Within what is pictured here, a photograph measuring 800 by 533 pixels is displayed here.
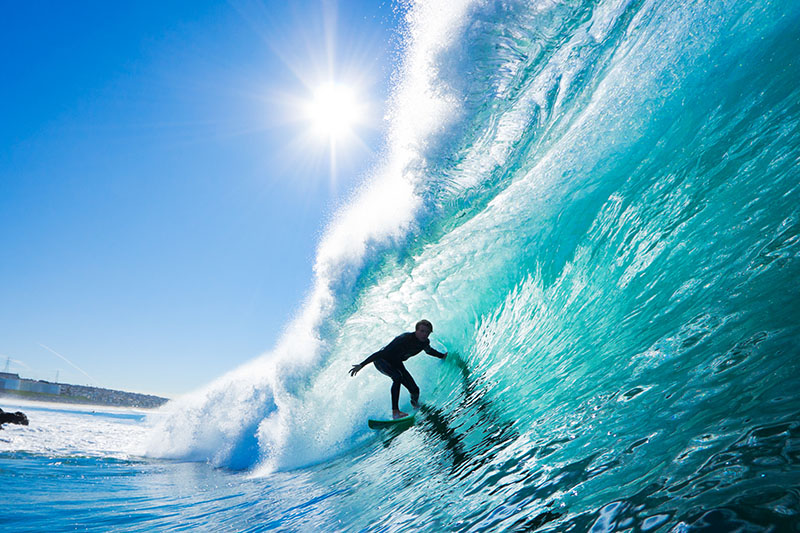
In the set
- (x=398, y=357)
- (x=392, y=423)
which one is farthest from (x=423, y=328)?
(x=392, y=423)

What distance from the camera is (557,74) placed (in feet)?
18.1

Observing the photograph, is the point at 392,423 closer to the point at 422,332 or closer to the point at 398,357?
the point at 398,357

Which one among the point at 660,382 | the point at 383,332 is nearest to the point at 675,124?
the point at 660,382

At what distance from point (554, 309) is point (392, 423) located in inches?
124

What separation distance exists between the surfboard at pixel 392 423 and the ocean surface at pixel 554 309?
26 cm

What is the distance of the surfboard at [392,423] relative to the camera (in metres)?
6.39

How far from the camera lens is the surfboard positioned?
252 inches

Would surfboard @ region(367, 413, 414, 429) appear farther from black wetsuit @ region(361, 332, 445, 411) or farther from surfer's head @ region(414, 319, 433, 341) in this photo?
surfer's head @ region(414, 319, 433, 341)

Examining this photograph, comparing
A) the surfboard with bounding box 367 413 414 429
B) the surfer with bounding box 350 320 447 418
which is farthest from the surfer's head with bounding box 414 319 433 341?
the surfboard with bounding box 367 413 414 429

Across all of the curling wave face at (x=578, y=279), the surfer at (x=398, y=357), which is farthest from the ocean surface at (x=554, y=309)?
the surfer at (x=398, y=357)

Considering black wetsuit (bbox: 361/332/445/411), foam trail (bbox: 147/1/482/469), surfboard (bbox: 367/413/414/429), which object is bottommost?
surfboard (bbox: 367/413/414/429)

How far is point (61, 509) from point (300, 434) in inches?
162

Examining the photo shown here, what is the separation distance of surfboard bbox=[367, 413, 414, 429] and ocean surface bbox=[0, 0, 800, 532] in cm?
26

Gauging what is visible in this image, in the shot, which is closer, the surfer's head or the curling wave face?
the curling wave face
